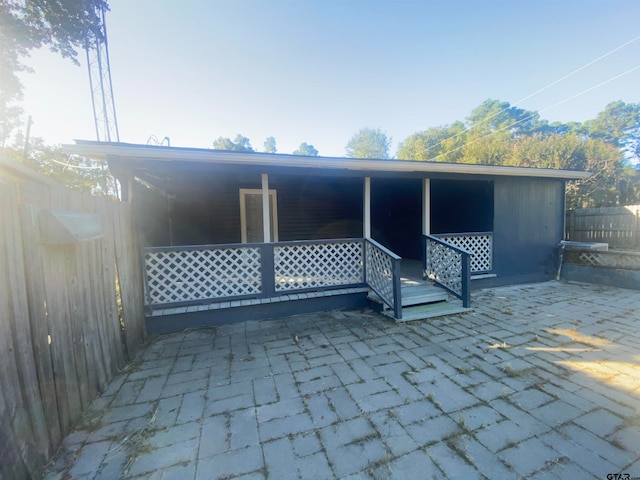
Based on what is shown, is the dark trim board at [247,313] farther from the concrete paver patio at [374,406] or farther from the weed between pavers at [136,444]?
the weed between pavers at [136,444]

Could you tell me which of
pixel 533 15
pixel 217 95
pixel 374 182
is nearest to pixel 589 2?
pixel 533 15

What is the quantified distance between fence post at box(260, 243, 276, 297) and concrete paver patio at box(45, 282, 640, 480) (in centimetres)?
72

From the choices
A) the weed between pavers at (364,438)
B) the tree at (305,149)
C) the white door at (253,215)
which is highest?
the tree at (305,149)

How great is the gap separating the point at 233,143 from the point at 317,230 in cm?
3987

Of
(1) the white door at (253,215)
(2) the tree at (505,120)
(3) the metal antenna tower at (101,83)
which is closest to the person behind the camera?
(1) the white door at (253,215)

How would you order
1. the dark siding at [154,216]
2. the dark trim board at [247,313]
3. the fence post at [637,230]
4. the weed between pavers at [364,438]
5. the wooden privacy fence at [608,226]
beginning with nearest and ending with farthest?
the weed between pavers at [364,438] → the dark trim board at [247,313] → the dark siding at [154,216] → the fence post at [637,230] → the wooden privacy fence at [608,226]

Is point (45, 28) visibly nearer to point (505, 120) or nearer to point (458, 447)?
point (458, 447)

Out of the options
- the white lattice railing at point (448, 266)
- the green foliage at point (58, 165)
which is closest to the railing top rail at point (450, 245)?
the white lattice railing at point (448, 266)

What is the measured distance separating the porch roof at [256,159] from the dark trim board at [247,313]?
2.11 m

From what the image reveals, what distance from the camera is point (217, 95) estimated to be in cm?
981

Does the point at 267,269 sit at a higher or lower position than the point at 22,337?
lower

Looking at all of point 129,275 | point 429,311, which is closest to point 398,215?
point 429,311

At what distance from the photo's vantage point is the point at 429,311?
13.5ft

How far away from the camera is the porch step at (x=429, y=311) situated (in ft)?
12.9
